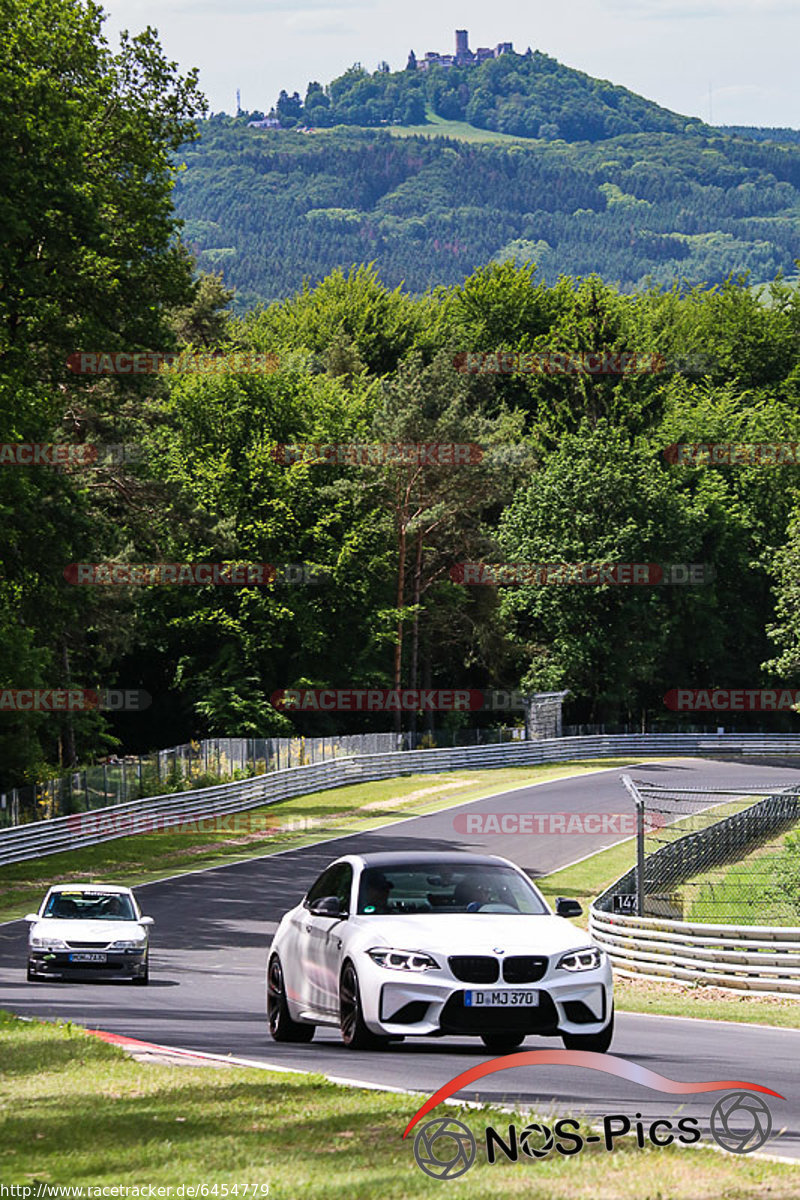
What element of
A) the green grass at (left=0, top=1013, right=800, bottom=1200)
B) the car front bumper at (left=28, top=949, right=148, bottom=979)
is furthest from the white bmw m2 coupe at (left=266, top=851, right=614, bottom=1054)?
the car front bumper at (left=28, top=949, right=148, bottom=979)

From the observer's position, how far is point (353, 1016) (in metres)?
12.0

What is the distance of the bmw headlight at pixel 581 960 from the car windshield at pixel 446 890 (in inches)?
28.5

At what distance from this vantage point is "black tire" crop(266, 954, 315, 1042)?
542 inches

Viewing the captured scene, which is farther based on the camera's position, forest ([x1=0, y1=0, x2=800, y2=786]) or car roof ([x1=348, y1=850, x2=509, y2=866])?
forest ([x1=0, y1=0, x2=800, y2=786])

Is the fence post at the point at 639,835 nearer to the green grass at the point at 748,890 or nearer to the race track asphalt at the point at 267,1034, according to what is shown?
the green grass at the point at 748,890

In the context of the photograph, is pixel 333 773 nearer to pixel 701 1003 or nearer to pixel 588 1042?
pixel 701 1003

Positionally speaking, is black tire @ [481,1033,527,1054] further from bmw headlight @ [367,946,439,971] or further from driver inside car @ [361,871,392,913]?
driver inside car @ [361,871,392,913]

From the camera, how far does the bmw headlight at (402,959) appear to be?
1150 centimetres

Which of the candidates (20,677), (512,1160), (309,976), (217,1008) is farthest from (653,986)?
(20,677)

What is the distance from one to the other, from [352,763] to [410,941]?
51695 mm

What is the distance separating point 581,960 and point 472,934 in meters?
0.79

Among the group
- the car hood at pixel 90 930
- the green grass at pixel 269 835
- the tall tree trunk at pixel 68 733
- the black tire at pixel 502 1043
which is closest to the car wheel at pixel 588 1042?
the black tire at pixel 502 1043

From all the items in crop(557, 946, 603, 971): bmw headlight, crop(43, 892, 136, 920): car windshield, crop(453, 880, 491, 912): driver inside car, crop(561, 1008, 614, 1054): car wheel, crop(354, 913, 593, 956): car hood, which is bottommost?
crop(43, 892, 136, 920): car windshield

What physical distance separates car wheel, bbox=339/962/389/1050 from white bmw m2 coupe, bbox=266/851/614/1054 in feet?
0.04
